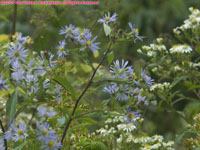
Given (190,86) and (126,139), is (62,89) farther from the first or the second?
(190,86)

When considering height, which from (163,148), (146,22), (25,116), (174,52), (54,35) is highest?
(146,22)

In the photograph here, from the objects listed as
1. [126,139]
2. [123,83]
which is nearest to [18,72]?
[123,83]

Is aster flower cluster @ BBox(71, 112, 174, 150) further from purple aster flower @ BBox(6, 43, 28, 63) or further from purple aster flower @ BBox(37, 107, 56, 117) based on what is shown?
purple aster flower @ BBox(6, 43, 28, 63)

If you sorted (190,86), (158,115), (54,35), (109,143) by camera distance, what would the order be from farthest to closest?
1. (158,115)
2. (54,35)
3. (190,86)
4. (109,143)

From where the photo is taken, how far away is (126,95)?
24.1 inches

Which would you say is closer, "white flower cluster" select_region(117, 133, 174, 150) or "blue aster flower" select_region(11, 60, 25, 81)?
"blue aster flower" select_region(11, 60, 25, 81)

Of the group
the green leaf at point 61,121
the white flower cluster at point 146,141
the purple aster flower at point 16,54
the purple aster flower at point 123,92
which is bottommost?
the white flower cluster at point 146,141

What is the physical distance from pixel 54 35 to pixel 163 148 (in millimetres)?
842

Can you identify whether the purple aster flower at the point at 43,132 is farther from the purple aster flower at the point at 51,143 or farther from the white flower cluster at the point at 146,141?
the white flower cluster at the point at 146,141

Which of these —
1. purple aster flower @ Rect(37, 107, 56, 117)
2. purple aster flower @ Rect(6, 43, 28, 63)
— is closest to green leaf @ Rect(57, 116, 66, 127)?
purple aster flower @ Rect(37, 107, 56, 117)

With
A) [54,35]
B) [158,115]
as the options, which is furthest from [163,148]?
[158,115]

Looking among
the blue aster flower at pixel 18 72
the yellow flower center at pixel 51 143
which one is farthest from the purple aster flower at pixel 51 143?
the blue aster flower at pixel 18 72

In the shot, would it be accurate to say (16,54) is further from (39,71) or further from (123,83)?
(123,83)

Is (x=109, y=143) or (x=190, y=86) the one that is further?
(x=190, y=86)
